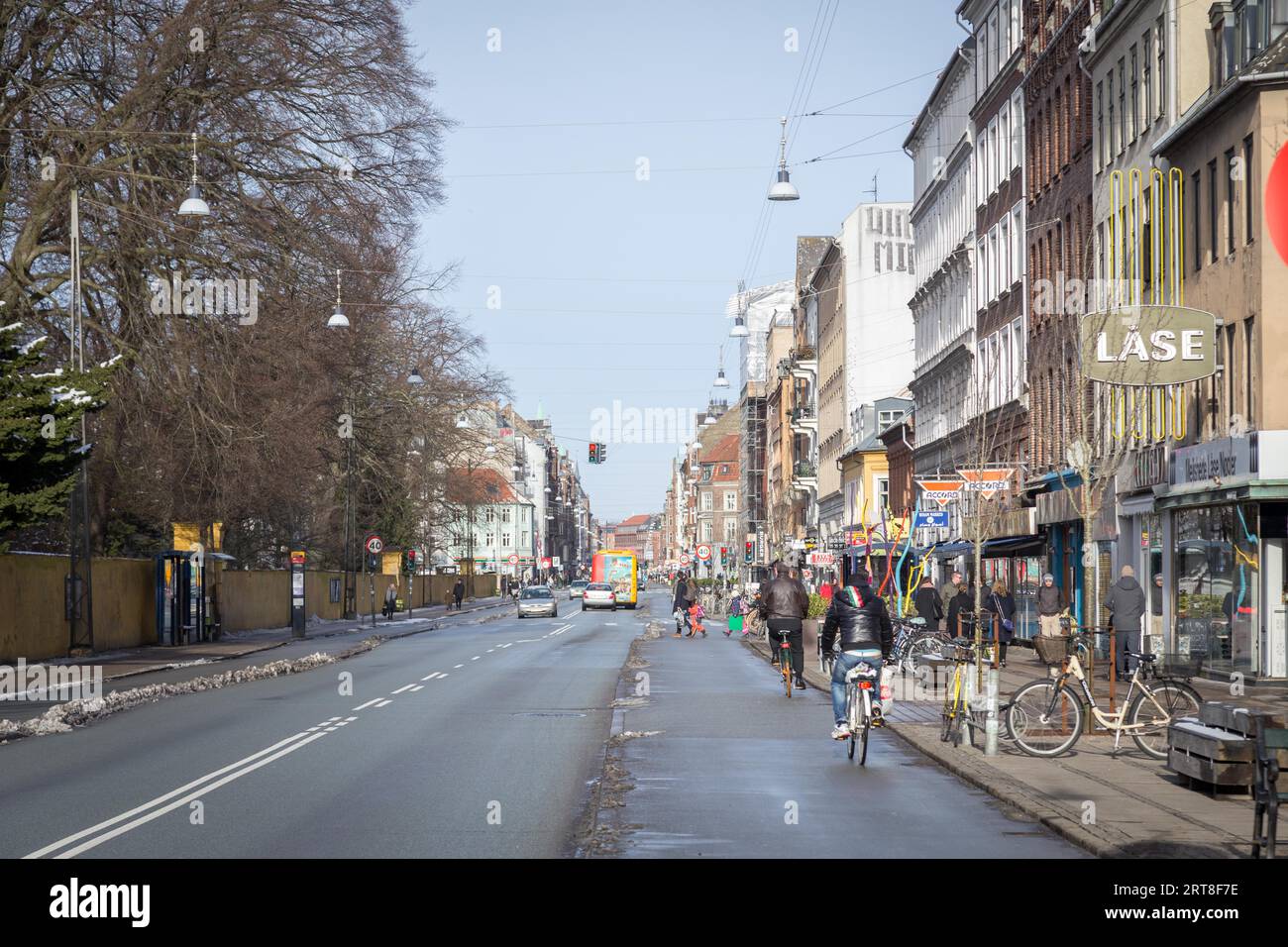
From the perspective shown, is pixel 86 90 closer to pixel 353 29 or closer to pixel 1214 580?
pixel 353 29

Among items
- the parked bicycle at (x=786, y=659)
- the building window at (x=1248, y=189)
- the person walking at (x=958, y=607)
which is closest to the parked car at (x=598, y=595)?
the person walking at (x=958, y=607)

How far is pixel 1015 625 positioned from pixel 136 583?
2212cm

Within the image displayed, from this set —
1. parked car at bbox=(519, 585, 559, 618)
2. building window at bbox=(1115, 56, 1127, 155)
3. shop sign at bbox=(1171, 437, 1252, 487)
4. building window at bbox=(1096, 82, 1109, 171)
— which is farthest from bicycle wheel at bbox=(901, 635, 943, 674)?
parked car at bbox=(519, 585, 559, 618)

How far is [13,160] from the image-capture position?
3412 centimetres

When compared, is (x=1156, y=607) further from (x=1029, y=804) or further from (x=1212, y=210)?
(x=1029, y=804)

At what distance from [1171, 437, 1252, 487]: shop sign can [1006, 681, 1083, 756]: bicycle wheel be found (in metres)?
10.5

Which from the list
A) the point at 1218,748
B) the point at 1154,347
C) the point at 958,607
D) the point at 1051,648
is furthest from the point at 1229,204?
the point at 1218,748

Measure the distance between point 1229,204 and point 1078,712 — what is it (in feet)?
47.7

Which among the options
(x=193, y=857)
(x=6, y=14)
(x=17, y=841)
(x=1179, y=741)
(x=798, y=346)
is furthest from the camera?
(x=798, y=346)

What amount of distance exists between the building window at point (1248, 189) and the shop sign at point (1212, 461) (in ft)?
10.5

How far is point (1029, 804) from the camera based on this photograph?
12.8 meters

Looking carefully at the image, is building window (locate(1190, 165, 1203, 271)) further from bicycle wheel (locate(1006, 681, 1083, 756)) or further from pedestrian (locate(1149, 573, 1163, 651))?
bicycle wheel (locate(1006, 681, 1083, 756))

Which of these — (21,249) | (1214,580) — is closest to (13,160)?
(21,249)
